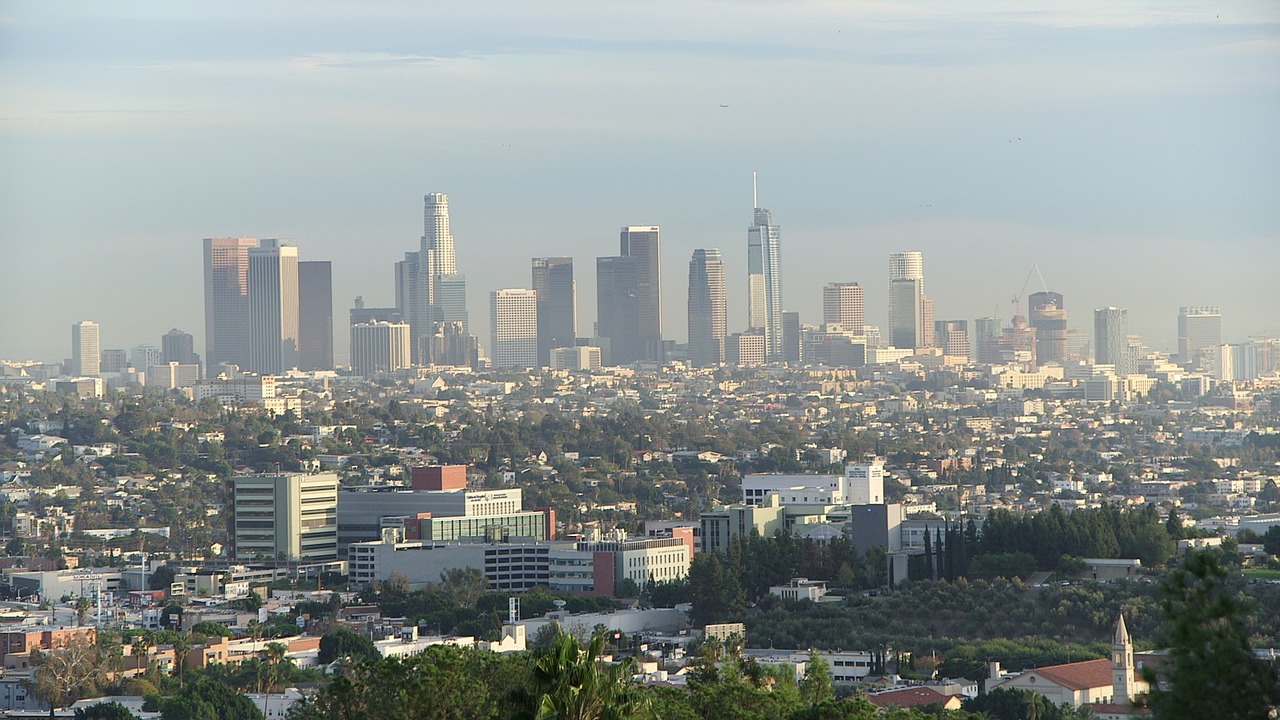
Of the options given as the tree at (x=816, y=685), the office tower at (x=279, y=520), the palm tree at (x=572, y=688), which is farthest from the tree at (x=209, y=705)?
Result: the office tower at (x=279, y=520)

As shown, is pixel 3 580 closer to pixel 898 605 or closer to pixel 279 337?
pixel 898 605

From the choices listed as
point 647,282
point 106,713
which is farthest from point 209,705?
point 647,282

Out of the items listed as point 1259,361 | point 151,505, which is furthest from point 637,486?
point 1259,361

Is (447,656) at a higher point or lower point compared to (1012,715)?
higher

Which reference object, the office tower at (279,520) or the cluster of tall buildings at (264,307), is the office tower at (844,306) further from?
the office tower at (279,520)

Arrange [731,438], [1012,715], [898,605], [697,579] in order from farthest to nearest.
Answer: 1. [731,438]
2. [697,579]
3. [898,605]
4. [1012,715]

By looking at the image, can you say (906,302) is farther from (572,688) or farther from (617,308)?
(572,688)

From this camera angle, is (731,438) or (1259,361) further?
(1259,361)
